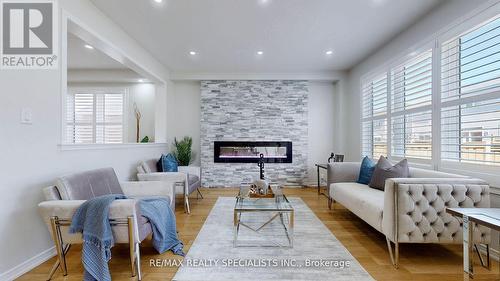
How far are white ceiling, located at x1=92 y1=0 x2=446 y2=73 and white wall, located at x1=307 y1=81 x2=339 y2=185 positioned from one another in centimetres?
105

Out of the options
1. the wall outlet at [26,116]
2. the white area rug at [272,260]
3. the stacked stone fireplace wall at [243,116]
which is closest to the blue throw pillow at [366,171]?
Answer: the white area rug at [272,260]

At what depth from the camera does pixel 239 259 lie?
2.16 meters

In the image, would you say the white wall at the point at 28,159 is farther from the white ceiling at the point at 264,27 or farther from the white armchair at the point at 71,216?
the white ceiling at the point at 264,27

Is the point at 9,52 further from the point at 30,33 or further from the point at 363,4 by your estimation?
the point at 363,4

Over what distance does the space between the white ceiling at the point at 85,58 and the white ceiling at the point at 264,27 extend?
103 centimetres

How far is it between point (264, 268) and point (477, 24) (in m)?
3.10

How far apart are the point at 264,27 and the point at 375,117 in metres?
2.54

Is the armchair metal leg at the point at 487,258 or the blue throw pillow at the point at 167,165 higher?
the blue throw pillow at the point at 167,165

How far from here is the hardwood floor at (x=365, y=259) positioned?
→ 1936 millimetres

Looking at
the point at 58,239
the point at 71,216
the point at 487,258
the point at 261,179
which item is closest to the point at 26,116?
the point at 71,216

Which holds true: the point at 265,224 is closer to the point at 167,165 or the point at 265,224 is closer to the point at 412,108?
the point at 167,165

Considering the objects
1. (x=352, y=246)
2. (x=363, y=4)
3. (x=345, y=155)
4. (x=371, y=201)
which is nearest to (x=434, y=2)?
(x=363, y=4)

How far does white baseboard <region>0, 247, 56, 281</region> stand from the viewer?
1847mm

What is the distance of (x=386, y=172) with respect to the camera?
306 cm
